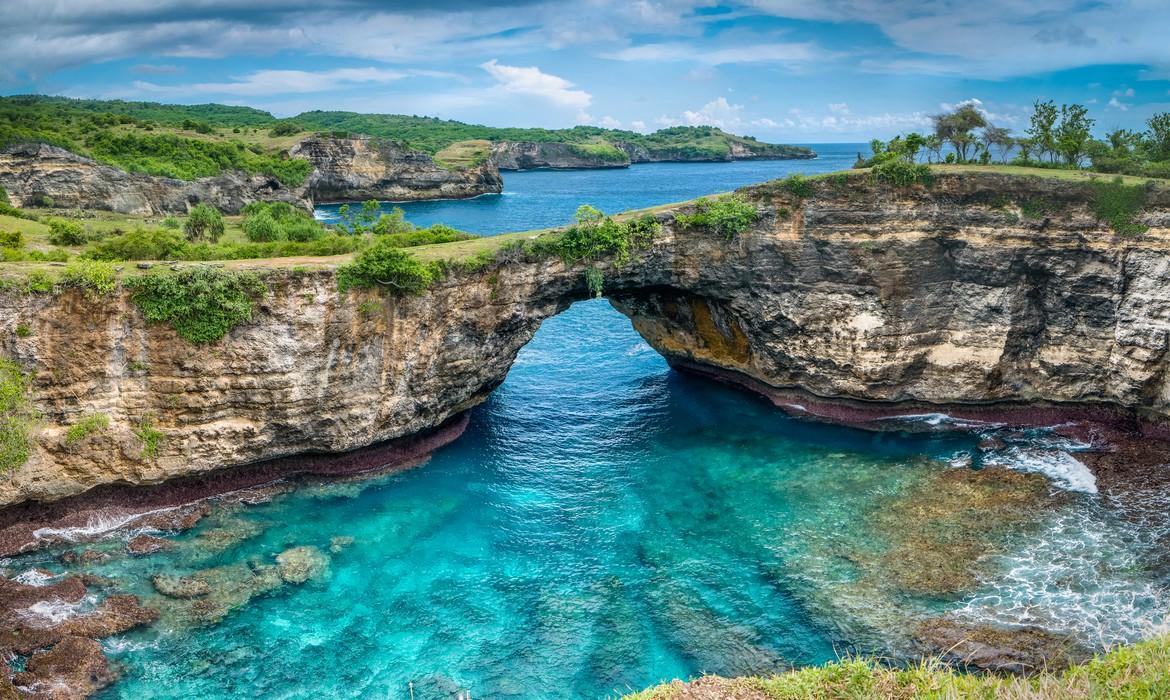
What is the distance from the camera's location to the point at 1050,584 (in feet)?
81.1

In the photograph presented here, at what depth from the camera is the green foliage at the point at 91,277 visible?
26703 mm

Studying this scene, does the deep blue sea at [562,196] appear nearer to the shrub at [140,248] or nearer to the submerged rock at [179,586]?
the shrub at [140,248]

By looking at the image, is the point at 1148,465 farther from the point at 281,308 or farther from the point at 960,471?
the point at 281,308

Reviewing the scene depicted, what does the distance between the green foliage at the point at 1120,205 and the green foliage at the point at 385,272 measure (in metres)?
30.5

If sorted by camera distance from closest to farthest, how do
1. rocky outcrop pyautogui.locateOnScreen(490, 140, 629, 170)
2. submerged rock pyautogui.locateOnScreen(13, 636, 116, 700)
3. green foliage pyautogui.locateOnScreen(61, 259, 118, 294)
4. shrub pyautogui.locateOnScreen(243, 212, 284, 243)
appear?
1. submerged rock pyautogui.locateOnScreen(13, 636, 116, 700)
2. green foliage pyautogui.locateOnScreen(61, 259, 118, 294)
3. shrub pyautogui.locateOnScreen(243, 212, 284, 243)
4. rocky outcrop pyautogui.locateOnScreen(490, 140, 629, 170)

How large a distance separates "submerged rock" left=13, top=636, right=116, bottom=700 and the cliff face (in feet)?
28.1

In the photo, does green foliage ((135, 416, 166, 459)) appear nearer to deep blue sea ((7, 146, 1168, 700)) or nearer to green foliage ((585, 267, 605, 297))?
deep blue sea ((7, 146, 1168, 700))

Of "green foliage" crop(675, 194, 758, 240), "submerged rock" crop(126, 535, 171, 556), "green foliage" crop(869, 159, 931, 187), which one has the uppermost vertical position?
"green foliage" crop(869, 159, 931, 187)

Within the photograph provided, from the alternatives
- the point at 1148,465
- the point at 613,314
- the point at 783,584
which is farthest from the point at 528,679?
the point at 613,314

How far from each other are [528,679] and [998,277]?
28775mm

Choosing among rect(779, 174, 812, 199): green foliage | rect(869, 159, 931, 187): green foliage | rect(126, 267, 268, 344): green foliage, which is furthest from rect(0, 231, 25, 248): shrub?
rect(869, 159, 931, 187): green foliage

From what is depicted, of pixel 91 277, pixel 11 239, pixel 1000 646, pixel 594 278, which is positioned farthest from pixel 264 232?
pixel 1000 646

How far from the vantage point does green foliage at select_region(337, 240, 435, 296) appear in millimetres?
30328

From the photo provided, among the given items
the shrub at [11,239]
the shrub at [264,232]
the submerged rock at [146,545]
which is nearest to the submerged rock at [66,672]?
the submerged rock at [146,545]
